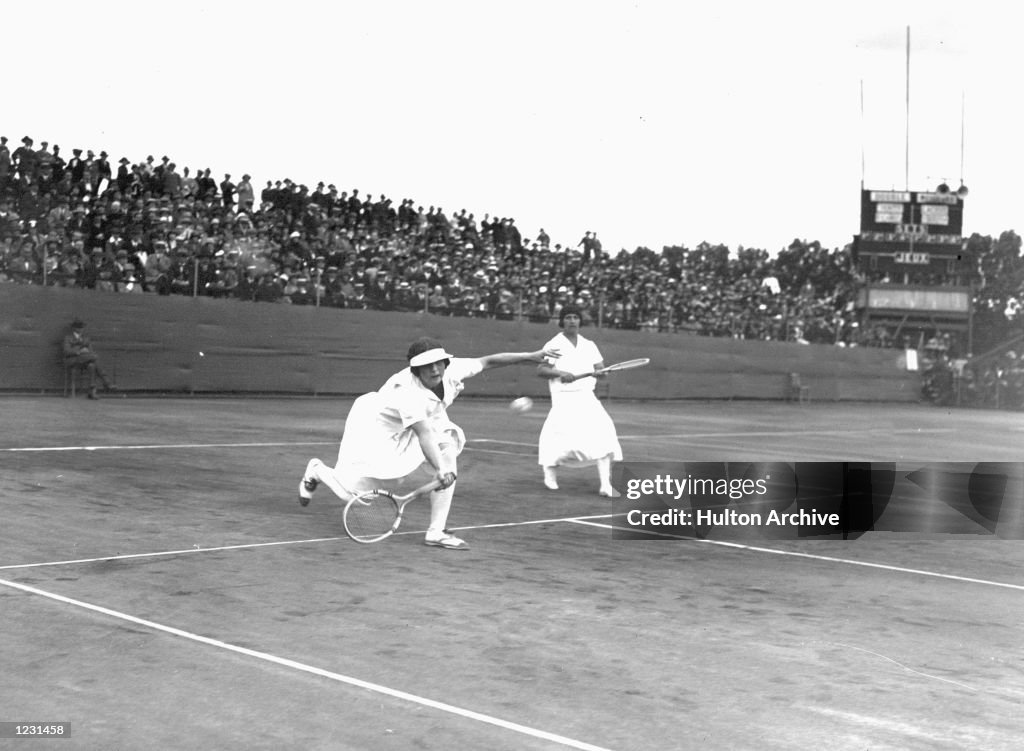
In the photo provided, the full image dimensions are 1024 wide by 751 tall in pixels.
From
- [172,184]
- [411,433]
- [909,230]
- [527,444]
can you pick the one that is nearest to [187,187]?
[172,184]

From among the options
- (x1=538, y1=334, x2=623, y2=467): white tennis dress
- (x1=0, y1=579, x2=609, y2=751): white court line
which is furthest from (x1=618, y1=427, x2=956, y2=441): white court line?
(x1=0, y1=579, x2=609, y2=751): white court line

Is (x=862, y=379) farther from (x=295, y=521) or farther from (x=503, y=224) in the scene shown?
(x=295, y=521)

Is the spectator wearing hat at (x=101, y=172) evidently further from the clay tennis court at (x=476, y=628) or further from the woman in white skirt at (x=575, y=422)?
the woman in white skirt at (x=575, y=422)

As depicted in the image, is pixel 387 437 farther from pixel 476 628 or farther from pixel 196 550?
pixel 476 628

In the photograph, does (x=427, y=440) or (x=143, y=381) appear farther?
(x=143, y=381)

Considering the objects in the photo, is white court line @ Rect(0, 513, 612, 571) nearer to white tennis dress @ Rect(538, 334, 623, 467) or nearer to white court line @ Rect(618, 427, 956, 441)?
white tennis dress @ Rect(538, 334, 623, 467)

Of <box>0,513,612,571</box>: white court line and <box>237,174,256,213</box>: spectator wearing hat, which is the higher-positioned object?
<box>237,174,256,213</box>: spectator wearing hat

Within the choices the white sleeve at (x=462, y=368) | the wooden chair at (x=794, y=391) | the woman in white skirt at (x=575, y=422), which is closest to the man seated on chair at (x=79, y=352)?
the woman in white skirt at (x=575, y=422)

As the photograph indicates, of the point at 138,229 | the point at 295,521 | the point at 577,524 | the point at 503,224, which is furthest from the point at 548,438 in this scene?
the point at 503,224
